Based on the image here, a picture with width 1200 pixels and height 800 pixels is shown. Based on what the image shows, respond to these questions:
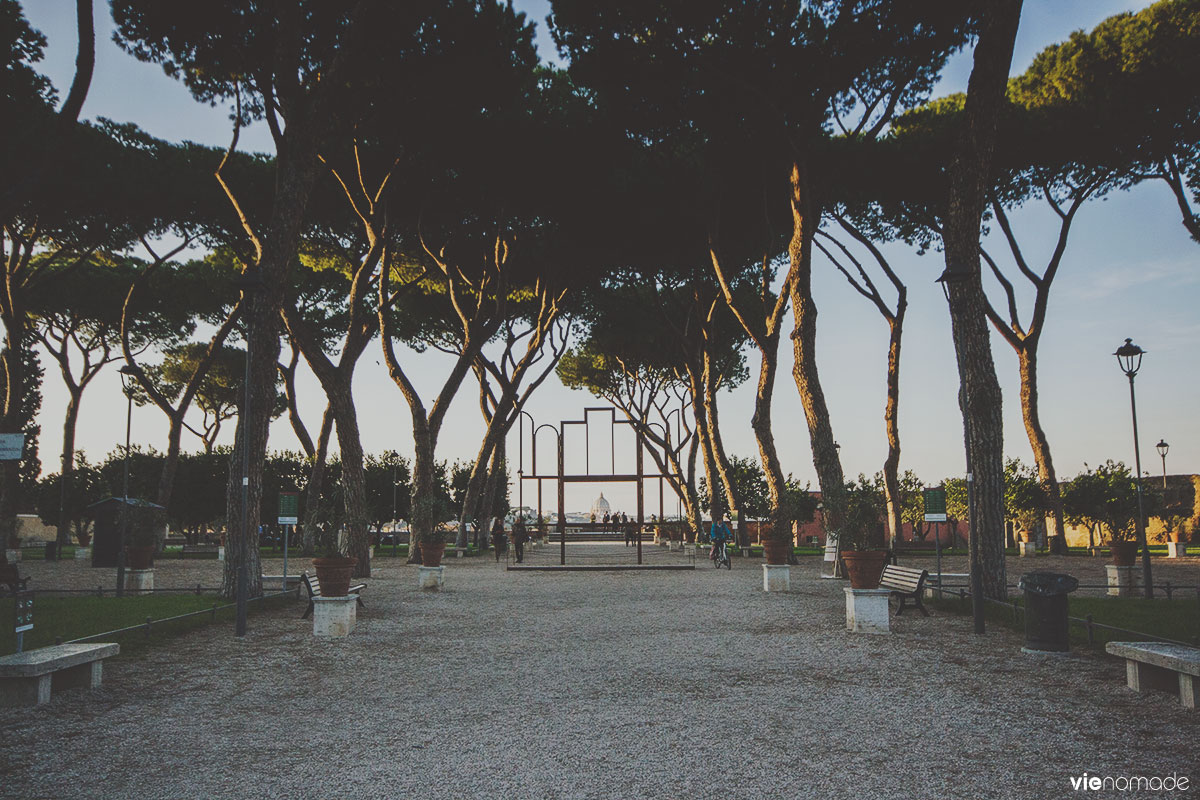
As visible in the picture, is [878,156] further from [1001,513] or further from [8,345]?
[8,345]

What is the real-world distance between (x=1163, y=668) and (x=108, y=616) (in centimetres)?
1191

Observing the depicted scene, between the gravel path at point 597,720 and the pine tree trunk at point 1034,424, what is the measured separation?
55.9ft

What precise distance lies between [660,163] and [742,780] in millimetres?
19131

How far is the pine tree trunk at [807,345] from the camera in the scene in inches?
675

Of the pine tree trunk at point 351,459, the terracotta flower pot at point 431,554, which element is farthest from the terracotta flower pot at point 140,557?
the terracotta flower pot at point 431,554

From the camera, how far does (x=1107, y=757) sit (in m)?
4.86

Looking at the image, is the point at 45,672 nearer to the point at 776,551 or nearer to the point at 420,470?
the point at 776,551

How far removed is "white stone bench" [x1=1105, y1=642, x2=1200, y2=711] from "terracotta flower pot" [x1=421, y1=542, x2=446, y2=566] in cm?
1211

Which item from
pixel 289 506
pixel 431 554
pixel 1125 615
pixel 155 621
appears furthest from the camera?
pixel 431 554

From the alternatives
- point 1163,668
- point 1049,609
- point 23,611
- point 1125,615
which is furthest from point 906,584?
point 23,611

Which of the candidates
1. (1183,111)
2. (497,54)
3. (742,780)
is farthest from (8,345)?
(1183,111)

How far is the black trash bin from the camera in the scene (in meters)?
8.06

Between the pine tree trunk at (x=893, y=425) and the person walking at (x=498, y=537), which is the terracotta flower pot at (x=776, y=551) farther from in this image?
the person walking at (x=498, y=537)

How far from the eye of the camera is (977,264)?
12.7 meters
